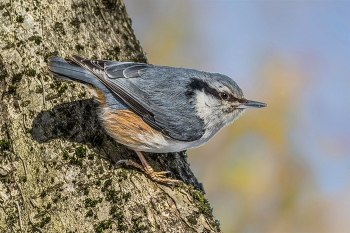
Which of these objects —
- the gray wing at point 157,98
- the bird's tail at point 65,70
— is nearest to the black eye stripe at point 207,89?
the gray wing at point 157,98

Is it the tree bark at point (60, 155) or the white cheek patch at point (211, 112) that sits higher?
the white cheek patch at point (211, 112)

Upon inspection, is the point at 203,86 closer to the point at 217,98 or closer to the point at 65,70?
the point at 217,98

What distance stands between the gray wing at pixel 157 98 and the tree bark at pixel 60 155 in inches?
13.1

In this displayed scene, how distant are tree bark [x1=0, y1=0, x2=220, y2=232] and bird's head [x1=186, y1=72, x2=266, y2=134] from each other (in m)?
0.70

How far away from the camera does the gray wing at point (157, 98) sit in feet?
10.3

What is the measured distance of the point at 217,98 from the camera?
11.1 ft

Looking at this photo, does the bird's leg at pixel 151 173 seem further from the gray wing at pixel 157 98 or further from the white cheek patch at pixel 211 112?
the white cheek patch at pixel 211 112

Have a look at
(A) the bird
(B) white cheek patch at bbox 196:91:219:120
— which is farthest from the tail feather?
(B) white cheek patch at bbox 196:91:219:120

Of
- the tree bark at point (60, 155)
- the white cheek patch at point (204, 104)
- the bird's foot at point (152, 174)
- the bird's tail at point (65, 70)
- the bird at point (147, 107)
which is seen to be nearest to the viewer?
the tree bark at point (60, 155)

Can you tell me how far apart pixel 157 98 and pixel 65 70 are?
0.84 metres

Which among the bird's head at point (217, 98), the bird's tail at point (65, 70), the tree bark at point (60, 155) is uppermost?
the bird's head at point (217, 98)

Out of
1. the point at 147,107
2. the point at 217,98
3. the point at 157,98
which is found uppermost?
the point at 217,98

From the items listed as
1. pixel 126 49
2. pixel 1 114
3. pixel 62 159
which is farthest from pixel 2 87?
pixel 126 49

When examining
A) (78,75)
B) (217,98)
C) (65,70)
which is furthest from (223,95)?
(65,70)
